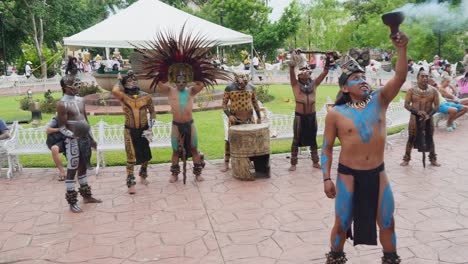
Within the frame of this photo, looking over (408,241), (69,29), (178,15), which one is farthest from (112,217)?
(69,29)

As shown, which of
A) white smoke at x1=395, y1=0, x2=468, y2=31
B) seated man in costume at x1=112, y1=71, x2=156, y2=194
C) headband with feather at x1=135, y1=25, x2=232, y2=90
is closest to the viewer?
white smoke at x1=395, y1=0, x2=468, y2=31

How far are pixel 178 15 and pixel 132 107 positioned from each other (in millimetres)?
7166

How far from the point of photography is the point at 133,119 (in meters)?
6.89

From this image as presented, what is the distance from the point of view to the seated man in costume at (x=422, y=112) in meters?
7.57

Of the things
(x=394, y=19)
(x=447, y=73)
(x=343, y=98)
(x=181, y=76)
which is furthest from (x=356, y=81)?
(x=447, y=73)

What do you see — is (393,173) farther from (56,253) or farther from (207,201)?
(56,253)

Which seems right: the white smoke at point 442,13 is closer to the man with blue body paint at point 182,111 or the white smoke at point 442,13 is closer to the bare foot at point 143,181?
the man with blue body paint at point 182,111

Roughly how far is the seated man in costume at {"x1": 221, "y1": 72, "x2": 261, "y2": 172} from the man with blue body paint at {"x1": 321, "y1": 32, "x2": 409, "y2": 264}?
3742 mm

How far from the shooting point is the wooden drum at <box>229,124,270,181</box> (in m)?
7.30

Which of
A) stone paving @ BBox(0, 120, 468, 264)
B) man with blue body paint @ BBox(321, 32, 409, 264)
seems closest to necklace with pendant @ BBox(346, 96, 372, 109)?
man with blue body paint @ BBox(321, 32, 409, 264)

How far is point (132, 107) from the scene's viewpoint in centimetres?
687

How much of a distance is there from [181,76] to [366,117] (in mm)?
3923

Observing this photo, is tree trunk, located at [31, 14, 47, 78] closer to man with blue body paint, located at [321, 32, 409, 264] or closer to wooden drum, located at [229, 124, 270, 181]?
wooden drum, located at [229, 124, 270, 181]

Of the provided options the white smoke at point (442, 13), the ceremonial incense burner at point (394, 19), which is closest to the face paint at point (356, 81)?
the ceremonial incense burner at point (394, 19)
